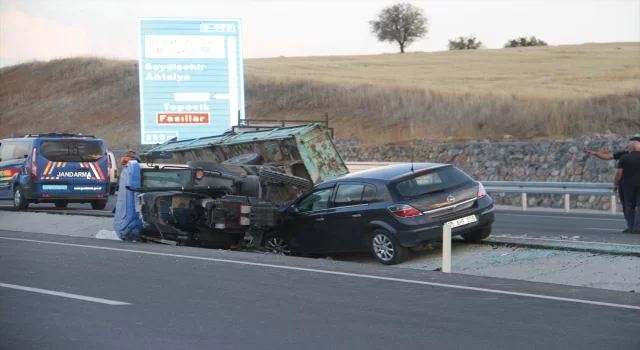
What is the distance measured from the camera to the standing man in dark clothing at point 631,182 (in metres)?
16.1

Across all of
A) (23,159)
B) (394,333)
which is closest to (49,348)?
(394,333)

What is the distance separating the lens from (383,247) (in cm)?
1314

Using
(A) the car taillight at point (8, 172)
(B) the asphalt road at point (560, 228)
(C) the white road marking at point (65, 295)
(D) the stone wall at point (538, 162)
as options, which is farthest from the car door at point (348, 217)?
(D) the stone wall at point (538, 162)

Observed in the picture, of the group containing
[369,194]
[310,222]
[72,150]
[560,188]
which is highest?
[72,150]

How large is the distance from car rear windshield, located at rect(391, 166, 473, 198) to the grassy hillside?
87.3 feet

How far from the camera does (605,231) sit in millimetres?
17922

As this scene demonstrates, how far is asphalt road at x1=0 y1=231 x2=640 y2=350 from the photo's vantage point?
25.1 feet

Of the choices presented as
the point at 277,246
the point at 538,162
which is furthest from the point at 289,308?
the point at 538,162

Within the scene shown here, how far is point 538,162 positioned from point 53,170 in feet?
51.5

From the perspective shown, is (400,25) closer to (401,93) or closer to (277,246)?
(401,93)

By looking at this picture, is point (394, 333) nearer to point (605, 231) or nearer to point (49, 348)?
point (49, 348)

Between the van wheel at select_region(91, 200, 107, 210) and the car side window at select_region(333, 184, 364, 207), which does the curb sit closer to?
the car side window at select_region(333, 184, 364, 207)

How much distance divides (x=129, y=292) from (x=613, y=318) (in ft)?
16.0

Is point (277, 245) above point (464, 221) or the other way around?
the other way around
